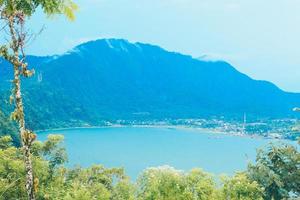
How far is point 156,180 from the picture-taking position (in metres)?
24.5

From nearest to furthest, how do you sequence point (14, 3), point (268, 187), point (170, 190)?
1. point (14, 3)
2. point (170, 190)
3. point (268, 187)

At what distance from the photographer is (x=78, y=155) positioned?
422ft

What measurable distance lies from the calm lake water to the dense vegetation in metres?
65.1

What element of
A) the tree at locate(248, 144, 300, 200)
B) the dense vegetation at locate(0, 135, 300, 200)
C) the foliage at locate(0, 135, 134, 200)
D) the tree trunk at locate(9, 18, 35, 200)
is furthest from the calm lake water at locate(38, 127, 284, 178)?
the tree trunk at locate(9, 18, 35, 200)

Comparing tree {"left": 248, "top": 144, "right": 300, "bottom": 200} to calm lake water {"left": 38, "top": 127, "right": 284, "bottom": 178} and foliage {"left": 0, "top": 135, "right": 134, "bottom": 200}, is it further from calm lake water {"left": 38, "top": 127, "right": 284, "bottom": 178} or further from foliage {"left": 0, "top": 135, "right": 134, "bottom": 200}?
calm lake water {"left": 38, "top": 127, "right": 284, "bottom": 178}

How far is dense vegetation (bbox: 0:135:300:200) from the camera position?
2382cm

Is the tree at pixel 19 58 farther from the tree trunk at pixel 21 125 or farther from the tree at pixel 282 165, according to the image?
the tree at pixel 282 165

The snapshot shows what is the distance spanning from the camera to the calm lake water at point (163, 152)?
388ft

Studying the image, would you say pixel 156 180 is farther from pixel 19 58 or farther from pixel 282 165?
pixel 19 58

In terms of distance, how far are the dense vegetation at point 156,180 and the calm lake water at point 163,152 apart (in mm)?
65125

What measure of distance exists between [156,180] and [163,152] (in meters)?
127

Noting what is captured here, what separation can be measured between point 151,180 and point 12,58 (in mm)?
15952

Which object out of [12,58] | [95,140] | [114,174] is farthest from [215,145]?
[12,58]

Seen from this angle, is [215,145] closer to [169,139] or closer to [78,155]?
[169,139]
